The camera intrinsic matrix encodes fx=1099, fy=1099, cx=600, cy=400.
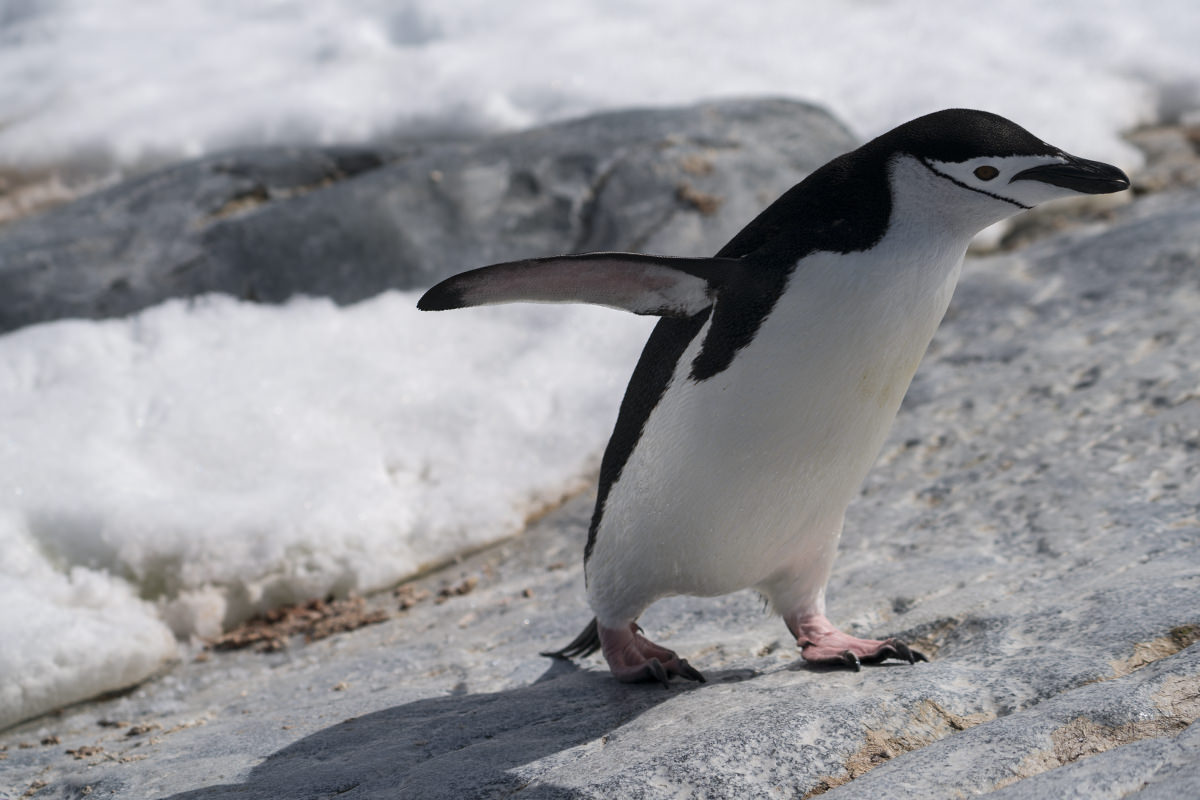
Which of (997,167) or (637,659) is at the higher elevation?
(997,167)

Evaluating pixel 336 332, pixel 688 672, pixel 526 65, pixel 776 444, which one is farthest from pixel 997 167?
pixel 526 65

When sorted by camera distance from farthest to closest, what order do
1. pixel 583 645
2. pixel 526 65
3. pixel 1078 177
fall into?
pixel 526 65, pixel 583 645, pixel 1078 177

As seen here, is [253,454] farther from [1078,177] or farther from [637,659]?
[1078,177]

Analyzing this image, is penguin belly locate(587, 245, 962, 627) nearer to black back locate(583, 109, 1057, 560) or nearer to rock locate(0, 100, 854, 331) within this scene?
black back locate(583, 109, 1057, 560)

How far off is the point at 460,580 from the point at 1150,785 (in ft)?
7.24

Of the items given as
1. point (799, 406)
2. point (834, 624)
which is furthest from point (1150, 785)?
point (834, 624)

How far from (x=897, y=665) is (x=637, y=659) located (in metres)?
0.47

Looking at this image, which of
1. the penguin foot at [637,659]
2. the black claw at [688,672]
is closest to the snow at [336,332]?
the penguin foot at [637,659]

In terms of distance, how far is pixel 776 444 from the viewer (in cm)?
179

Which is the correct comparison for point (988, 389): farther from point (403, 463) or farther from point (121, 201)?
point (121, 201)

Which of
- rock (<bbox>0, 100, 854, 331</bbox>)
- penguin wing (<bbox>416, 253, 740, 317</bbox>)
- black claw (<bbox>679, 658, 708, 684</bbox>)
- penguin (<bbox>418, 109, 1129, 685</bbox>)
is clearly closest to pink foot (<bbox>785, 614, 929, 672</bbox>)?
penguin (<bbox>418, 109, 1129, 685</bbox>)

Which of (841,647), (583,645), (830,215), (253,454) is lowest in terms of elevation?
(583,645)

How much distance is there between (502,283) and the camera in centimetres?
168

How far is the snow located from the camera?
304 cm
